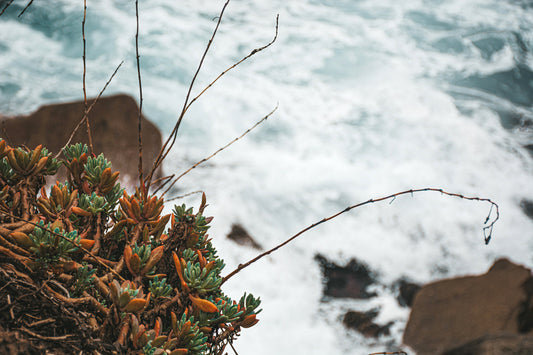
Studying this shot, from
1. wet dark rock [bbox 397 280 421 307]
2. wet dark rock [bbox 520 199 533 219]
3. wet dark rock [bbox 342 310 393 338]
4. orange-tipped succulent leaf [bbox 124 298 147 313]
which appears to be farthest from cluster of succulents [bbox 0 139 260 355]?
wet dark rock [bbox 520 199 533 219]

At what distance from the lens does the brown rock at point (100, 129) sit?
3.79 metres

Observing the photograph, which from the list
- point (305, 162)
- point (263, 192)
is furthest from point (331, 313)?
point (305, 162)

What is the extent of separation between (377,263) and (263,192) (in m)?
1.30

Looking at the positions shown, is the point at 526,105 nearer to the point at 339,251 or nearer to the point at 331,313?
the point at 339,251

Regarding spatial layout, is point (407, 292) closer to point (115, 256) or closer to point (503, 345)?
point (503, 345)

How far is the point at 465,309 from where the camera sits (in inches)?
130

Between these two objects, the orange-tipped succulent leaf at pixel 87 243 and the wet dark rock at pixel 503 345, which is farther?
the wet dark rock at pixel 503 345

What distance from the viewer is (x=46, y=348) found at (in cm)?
70

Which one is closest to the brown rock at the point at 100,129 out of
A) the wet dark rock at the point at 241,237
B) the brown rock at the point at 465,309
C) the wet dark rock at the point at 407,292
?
the wet dark rock at the point at 241,237

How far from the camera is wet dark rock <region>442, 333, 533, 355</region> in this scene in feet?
6.05

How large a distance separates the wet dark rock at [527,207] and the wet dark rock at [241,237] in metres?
3.18

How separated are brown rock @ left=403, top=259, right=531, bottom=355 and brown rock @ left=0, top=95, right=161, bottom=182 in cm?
272

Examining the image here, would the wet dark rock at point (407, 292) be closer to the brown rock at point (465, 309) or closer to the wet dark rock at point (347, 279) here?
the brown rock at point (465, 309)

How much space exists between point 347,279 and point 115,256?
9.69ft
